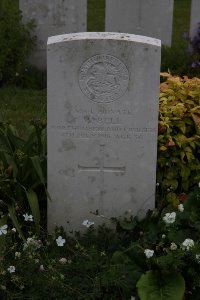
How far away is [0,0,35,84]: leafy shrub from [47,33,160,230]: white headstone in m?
4.33

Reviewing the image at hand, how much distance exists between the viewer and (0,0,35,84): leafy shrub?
348 inches

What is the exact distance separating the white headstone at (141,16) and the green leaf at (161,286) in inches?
223

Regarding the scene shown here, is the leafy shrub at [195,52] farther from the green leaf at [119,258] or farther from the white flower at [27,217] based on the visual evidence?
the green leaf at [119,258]

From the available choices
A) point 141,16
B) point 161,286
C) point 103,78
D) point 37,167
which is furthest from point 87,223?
point 141,16

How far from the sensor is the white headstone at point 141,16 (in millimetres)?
9055

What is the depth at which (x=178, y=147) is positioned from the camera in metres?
5.00

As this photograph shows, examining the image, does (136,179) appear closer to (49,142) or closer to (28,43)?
(49,142)

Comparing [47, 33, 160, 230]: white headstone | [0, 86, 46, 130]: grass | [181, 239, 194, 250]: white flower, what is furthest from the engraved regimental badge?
[0, 86, 46, 130]: grass

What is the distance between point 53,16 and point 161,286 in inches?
233

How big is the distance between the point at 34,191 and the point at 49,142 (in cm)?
52

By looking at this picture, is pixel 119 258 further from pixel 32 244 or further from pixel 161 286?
pixel 32 244

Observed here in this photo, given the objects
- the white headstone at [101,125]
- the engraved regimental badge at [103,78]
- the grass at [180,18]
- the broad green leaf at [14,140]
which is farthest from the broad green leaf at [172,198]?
the grass at [180,18]

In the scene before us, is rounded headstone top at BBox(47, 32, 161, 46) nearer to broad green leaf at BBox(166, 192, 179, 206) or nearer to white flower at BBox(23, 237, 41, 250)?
broad green leaf at BBox(166, 192, 179, 206)

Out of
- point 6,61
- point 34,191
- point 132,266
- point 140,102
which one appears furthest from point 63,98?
point 6,61
